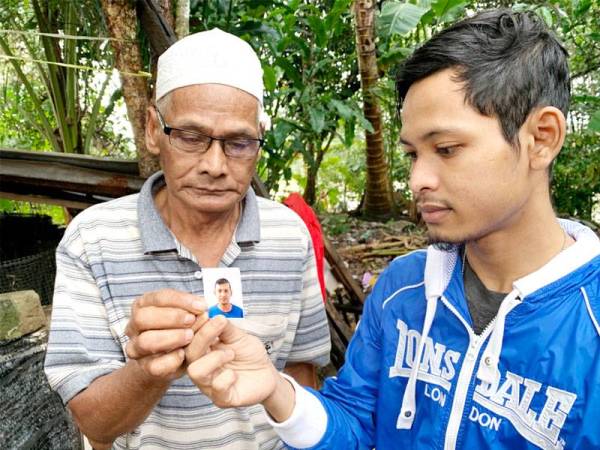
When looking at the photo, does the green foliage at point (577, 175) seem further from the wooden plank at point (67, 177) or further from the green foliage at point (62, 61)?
the wooden plank at point (67, 177)

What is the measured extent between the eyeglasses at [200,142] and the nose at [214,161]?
1 centimetres

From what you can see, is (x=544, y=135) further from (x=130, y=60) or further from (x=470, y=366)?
(x=130, y=60)

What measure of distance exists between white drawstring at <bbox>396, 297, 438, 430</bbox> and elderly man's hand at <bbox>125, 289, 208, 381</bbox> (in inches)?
20.8

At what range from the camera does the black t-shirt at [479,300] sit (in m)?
1.30

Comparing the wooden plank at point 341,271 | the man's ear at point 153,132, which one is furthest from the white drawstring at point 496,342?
the wooden plank at point 341,271

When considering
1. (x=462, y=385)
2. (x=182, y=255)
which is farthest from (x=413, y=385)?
(x=182, y=255)

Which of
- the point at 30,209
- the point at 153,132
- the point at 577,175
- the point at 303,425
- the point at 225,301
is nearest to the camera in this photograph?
the point at 303,425

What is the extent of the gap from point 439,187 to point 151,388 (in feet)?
2.68

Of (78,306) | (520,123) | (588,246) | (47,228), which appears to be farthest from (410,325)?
(47,228)

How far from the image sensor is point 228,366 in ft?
4.06

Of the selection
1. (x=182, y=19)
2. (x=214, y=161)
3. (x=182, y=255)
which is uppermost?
(x=182, y=19)

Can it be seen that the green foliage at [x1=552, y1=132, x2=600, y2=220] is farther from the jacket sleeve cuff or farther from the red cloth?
the jacket sleeve cuff

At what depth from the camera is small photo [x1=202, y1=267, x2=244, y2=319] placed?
4.66ft

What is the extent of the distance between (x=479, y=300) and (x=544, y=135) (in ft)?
1.33
